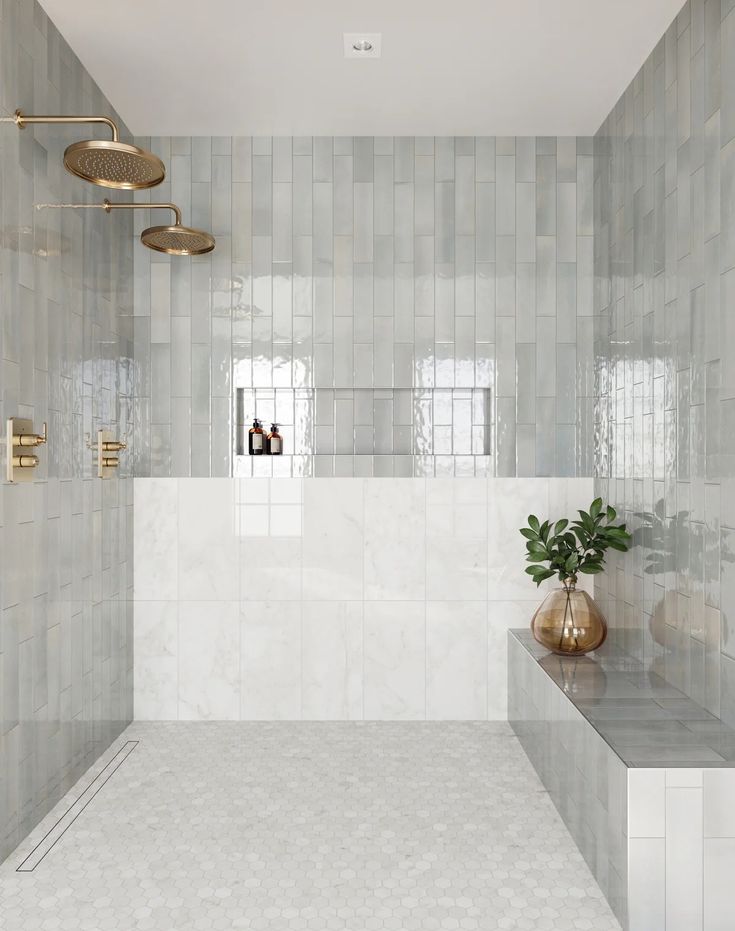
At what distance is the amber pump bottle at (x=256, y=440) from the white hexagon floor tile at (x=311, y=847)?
1251 mm

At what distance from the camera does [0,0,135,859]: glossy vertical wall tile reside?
2.32m

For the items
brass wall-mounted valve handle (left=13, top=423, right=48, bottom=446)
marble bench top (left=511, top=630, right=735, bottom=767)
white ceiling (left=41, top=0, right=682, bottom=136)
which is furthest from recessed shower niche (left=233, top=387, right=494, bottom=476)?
brass wall-mounted valve handle (left=13, top=423, right=48, bottom=446)

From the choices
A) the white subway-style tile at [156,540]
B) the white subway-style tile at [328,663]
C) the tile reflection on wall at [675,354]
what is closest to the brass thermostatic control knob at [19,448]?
the white subway-style tile at [156,540]

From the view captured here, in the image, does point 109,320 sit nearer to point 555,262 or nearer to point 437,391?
point 437,391

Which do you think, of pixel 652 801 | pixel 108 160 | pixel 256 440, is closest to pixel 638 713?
pixel 652 801

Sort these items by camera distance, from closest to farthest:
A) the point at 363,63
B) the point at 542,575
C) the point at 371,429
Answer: the point at 363,63 < the point at 542,575 < the point at 371,429

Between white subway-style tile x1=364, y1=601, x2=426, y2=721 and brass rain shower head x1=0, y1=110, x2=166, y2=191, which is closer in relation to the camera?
brass rain shower head x1=0, y1=110, x2=166, y2=191

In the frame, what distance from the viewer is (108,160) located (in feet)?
7.70

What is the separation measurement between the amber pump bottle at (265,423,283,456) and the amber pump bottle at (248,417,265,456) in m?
0.02

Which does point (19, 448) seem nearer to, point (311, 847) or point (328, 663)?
point (311, 847)

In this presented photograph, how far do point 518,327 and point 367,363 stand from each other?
70 centimetres

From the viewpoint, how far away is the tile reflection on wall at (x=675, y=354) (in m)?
2.28

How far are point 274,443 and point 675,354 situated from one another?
1.76 m

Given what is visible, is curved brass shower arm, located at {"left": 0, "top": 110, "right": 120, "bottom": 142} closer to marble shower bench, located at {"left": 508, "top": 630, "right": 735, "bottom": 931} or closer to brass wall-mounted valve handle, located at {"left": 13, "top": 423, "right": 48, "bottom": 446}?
brass wall-mounted valve handle, located at {"left": 13, "top": 423, "right": 48, "bottom": 446}
